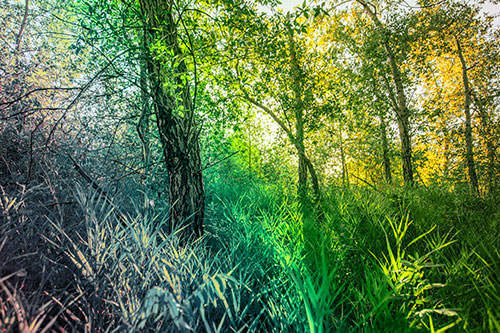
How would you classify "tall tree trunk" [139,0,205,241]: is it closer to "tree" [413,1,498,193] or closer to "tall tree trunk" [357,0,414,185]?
"tree" [413,1,498,193]

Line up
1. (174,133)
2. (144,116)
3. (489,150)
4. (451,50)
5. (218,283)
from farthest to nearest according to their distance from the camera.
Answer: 1. (451,50)
2. (489,150)
3. (174,133)
4. (144,116)
5. (218,283)

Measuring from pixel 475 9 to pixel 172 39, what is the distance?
323 inches

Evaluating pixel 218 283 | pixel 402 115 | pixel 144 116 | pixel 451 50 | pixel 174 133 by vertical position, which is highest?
pixel 451 50

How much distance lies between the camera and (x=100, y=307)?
1.04 meters

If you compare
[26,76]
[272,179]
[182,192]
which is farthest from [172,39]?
[272,179]

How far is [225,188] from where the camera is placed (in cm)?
612

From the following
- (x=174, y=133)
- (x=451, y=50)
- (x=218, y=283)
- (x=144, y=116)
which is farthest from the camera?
(x=451, y=50)

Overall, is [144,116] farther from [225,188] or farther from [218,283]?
[225,188]

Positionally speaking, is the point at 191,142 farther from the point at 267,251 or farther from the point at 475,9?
the point at 475,9

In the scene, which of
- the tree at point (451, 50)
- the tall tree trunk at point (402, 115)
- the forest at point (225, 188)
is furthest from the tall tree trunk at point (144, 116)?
the tall tree trunk at point (402, 115)

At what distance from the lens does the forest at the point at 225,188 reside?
1.08 m

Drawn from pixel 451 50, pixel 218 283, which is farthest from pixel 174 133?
pixel 451 50

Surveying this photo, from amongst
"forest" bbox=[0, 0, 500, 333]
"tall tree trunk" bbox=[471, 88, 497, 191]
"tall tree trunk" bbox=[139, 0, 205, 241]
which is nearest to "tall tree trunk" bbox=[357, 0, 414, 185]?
"forest" bbox=[0, 0, 500, 333]

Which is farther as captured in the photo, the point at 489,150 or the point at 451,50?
the point at 451,50
